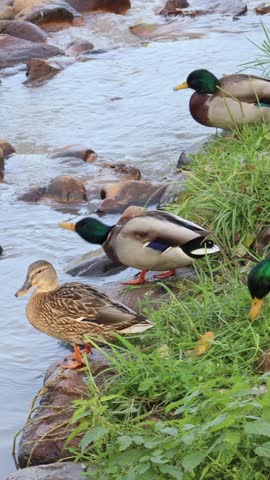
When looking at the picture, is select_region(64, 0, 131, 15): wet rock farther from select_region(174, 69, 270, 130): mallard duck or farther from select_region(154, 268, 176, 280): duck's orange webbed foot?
select_region(154, 268, 176, 280): duck's orange webbed foot

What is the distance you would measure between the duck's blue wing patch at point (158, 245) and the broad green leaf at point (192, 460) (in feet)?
7.07

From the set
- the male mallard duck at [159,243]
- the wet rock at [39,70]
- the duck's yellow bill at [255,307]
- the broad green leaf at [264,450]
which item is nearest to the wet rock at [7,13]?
the wet rock at [39,70]

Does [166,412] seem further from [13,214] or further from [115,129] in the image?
[115,129]

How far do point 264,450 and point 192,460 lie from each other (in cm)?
25

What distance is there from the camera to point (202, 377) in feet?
15.4

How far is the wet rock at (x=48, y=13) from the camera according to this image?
14.5 m

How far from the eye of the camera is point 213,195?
6.39 meters

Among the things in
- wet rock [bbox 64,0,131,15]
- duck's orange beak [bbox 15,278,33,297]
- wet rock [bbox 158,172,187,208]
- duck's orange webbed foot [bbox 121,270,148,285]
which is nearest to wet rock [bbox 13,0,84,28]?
wet rock [bbox 64,0,131,15]

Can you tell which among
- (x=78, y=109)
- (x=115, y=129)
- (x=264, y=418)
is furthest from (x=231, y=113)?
(x=264, y=418)

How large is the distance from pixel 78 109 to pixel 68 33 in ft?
11.4

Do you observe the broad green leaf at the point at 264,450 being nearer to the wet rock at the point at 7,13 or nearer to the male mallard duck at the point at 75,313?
the male mallard duck at the point at 75,313

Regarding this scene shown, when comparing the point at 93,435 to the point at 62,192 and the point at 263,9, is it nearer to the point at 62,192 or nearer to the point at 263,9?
the point at 62,192

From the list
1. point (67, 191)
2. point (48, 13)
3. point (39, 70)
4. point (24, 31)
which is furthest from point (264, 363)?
point (48, 13)

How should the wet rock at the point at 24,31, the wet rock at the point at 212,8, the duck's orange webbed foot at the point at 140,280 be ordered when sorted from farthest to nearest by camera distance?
the wet rock at the point at 212,8
the wet rock at the point at 24,31
the duck's orange webbed foot at the point at 140,280
